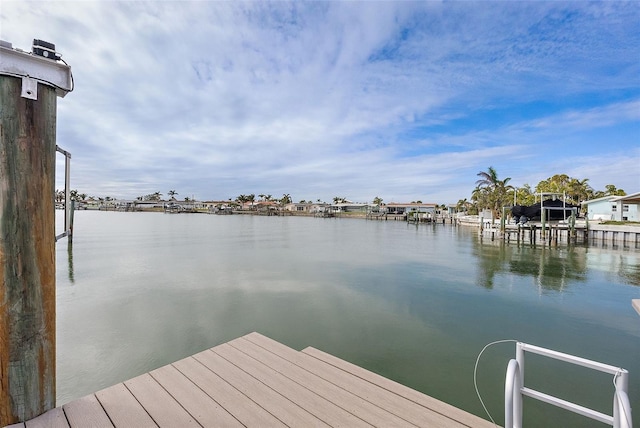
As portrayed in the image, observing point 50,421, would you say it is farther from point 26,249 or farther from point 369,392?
point 369,392

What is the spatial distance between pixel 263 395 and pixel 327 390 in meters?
0.52

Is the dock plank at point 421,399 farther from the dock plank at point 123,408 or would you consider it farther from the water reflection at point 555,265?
the water reflection at point 555,265

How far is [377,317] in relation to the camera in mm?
6977

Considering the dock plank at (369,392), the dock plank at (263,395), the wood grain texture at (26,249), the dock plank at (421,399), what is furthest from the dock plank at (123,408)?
the dock plank at (421,399)

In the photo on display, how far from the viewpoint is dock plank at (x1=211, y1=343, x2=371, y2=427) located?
7.42 feet

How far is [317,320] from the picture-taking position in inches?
266

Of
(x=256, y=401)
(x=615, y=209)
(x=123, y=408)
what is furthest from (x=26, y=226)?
(x=615, y=209)

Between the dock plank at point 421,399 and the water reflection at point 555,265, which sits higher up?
the dock plank at point 421,399

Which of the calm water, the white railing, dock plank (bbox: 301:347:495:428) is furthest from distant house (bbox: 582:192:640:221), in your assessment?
the white railing

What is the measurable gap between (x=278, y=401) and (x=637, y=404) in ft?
14.7

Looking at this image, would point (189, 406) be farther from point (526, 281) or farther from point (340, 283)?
point (526, 281)

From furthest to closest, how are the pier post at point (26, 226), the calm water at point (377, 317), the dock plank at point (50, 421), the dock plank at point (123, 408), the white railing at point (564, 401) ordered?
the calm water at point (377, 317)
the dock plank at point (123, 408)
the dock plank at point (50, 421)
the pier post at point (26, 226)
the white railing at point (564, 401)

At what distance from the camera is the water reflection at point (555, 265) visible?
11.2m

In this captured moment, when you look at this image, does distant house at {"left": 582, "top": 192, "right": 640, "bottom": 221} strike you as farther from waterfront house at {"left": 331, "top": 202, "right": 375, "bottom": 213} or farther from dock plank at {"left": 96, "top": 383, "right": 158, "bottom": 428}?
waterfront house at {"left": 331, "top": 202, "right": 375, "bottom": 213}
